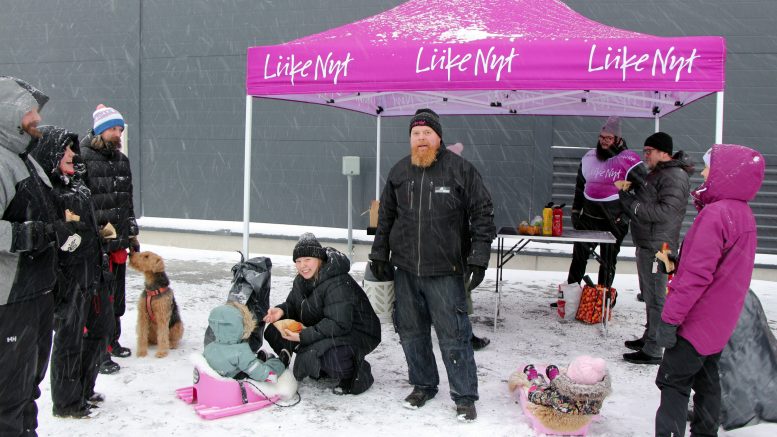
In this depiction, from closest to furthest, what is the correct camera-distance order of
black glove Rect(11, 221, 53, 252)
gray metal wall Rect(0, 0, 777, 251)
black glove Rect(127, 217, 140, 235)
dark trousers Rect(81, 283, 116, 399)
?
black glove Rect(11, 221, 53, 252)
dark trousers Rect(81, 283, 116, 399)
black glove Rect(127, 217, 140, 235)
gray metal wall Rect(0, 0, 777, 251)

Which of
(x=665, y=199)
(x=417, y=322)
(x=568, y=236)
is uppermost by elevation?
(x=665, y=199)

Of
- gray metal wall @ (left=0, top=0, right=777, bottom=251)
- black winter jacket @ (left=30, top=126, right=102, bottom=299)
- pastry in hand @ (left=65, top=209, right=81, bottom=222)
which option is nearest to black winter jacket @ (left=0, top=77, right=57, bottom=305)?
black winter jacket @ (left=30, top=126, right=102, bottom=299)

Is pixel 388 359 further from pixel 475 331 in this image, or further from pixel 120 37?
pixel 120 37

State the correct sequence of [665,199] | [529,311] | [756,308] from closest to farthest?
[756,308]
[665,199]
[529,311]

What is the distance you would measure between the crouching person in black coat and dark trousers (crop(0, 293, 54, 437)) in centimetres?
58

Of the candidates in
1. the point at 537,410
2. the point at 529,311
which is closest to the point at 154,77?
the point at 529,311

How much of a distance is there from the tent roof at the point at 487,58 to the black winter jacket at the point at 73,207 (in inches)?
75.4

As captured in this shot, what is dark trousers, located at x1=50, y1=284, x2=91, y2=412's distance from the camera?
365 cm

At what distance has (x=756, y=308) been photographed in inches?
148

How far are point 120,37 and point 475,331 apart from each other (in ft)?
27.4

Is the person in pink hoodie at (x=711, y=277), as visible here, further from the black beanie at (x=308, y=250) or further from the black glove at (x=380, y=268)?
the black beanie at (x=308, y=250)

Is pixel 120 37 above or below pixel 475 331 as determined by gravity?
above

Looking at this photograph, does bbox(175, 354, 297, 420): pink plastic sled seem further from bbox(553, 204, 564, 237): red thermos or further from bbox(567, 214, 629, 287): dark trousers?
bbox(567, 214, 629, 287): dark trousers

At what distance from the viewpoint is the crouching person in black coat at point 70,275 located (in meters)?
3.52
